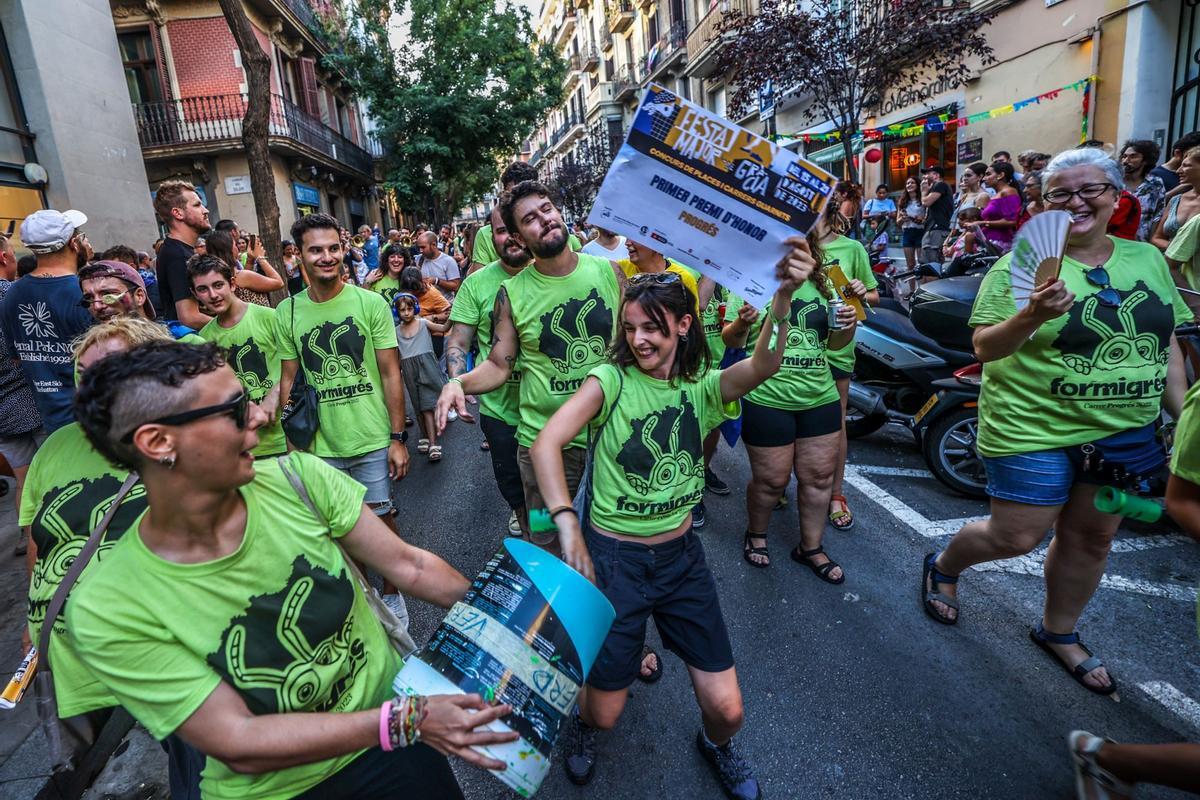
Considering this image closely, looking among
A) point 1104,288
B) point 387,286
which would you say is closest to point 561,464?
point 1104,288

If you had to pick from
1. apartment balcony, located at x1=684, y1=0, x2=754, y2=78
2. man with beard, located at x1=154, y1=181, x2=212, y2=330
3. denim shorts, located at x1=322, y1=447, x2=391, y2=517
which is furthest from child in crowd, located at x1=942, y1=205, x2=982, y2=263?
apartment balcony, located at x1=684, y1=0, x2=754, y2=78

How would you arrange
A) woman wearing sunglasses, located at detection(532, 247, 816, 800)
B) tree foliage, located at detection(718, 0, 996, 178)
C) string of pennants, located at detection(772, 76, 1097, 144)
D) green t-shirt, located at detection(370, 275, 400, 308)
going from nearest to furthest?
woman wearing sunglasses, located at detection(532, 247, 816, 800) → green t-shirt, located at detection(370, 275, 400, 308) → tree foliage, located at detection(718, 0, 996, 178) → string of pennants, located at detection(772, 76, 1097, 144)

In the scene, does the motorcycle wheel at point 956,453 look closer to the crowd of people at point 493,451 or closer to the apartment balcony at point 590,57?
the crowd of people at point 493,451

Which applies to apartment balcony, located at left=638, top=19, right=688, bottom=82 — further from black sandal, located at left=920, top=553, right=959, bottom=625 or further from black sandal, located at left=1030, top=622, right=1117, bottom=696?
black sandal, located at left=1030, top=622, right=1117, bottom=696

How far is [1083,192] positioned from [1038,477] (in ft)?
3.36

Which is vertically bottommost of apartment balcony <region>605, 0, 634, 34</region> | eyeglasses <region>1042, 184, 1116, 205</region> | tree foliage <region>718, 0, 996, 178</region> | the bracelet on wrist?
the bracelet on wrist

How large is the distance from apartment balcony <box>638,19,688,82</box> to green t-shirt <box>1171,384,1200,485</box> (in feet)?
81.9

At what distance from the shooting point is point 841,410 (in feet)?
11.6

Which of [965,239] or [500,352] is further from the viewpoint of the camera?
[965,239]

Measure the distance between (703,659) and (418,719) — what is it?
1.07m

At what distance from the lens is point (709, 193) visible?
185cm

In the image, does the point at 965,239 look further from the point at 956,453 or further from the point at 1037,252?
the point at 1037,252

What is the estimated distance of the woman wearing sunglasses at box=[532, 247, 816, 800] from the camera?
2.09 meters

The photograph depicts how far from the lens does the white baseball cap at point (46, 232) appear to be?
314 cm
